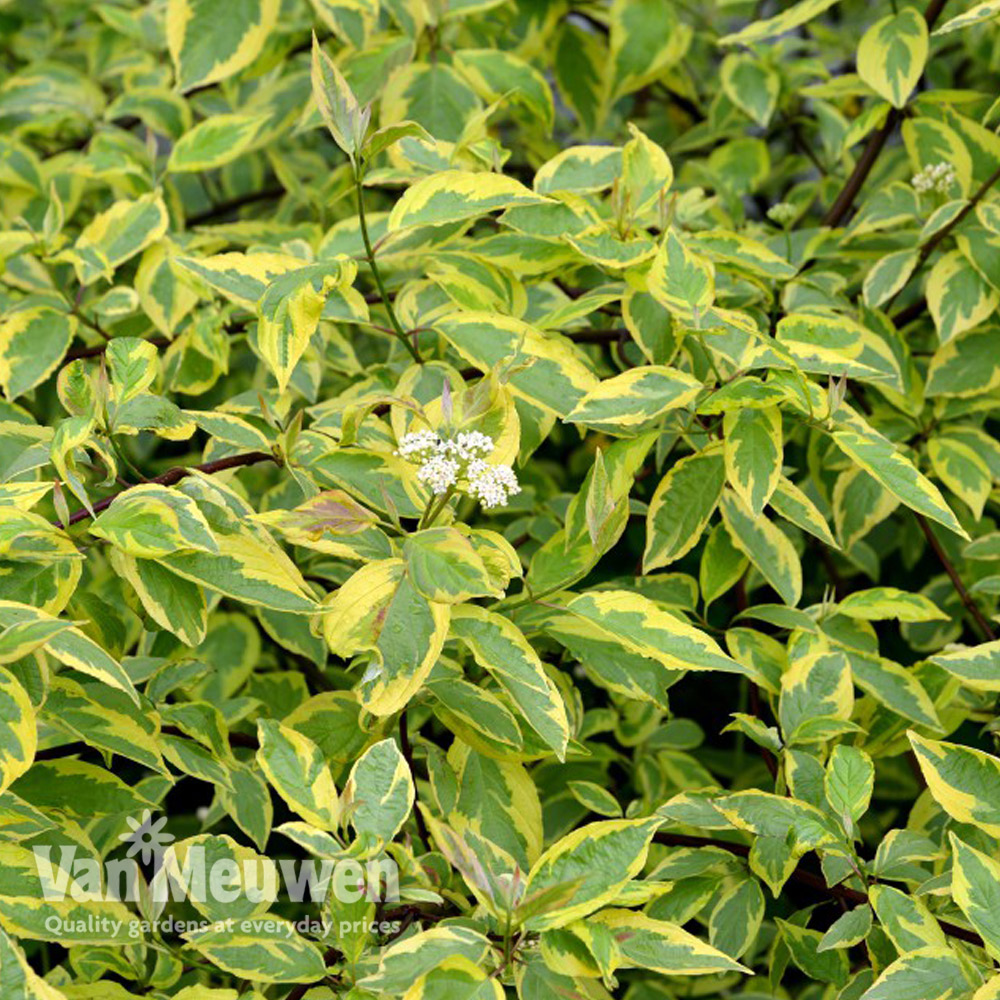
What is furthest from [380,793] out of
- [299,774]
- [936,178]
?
[936,178]

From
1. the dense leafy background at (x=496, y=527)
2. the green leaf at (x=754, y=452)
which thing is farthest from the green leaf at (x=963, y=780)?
the green leaf at (x=754, y=452)

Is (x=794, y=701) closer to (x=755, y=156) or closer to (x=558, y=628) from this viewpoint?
(x=558, y=628)

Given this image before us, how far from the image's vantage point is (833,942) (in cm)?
92

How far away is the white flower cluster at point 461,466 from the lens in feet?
2.69

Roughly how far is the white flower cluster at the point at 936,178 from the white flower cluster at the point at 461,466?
717 mm

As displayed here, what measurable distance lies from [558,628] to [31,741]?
1.33ft

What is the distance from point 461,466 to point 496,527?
0.74 metres

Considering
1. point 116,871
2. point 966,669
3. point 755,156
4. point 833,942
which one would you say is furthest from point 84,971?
point 755,156

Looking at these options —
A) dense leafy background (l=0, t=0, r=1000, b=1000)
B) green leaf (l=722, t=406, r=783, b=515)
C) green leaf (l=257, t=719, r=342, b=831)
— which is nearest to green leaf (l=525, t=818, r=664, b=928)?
dense leafy background (l=0, t=0, r=1000, b=1000)

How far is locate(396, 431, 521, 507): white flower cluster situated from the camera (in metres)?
0.82

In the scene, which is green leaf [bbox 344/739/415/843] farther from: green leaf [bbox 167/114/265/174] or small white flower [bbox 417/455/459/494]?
green leaf [bbox 167/114/265/174]

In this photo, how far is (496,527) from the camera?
159 centimetres

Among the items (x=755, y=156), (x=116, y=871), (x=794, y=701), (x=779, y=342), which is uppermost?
(x=779, y=342)

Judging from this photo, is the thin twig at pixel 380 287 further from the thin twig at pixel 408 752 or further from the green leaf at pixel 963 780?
the green leaf at pixel 963 780
